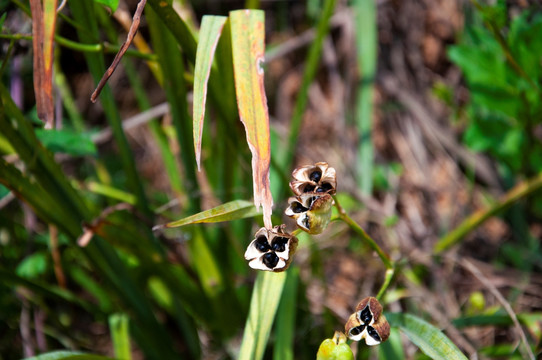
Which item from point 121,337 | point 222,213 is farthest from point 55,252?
point 222,213

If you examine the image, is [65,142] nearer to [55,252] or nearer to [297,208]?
[55,252]

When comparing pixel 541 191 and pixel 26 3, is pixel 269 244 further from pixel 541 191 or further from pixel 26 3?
pixel 541 191

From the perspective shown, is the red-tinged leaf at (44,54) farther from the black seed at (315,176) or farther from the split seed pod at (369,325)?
the split seed pod at (369,325)

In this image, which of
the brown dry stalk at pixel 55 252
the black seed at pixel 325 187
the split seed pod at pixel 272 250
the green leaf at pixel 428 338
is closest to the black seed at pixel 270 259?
the split seed pod at pixel 272 250

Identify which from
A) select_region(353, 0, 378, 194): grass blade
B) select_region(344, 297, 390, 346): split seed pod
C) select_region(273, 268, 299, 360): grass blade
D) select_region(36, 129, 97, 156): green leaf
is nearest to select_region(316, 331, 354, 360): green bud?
select_region(344, 297, 390, 346): split seed pod

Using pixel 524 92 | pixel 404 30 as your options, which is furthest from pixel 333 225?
pixel 404 30

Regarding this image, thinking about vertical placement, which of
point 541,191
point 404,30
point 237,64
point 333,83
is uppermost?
point 237,64

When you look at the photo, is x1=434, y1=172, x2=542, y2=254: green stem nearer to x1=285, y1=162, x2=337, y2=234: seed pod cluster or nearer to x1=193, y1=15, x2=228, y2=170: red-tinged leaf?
x1=285, y1=162, x2=337, y2=234: seed pod cluster

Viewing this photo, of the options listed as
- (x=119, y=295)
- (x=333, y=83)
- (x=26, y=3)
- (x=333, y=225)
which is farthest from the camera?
(x=333, y=83)
